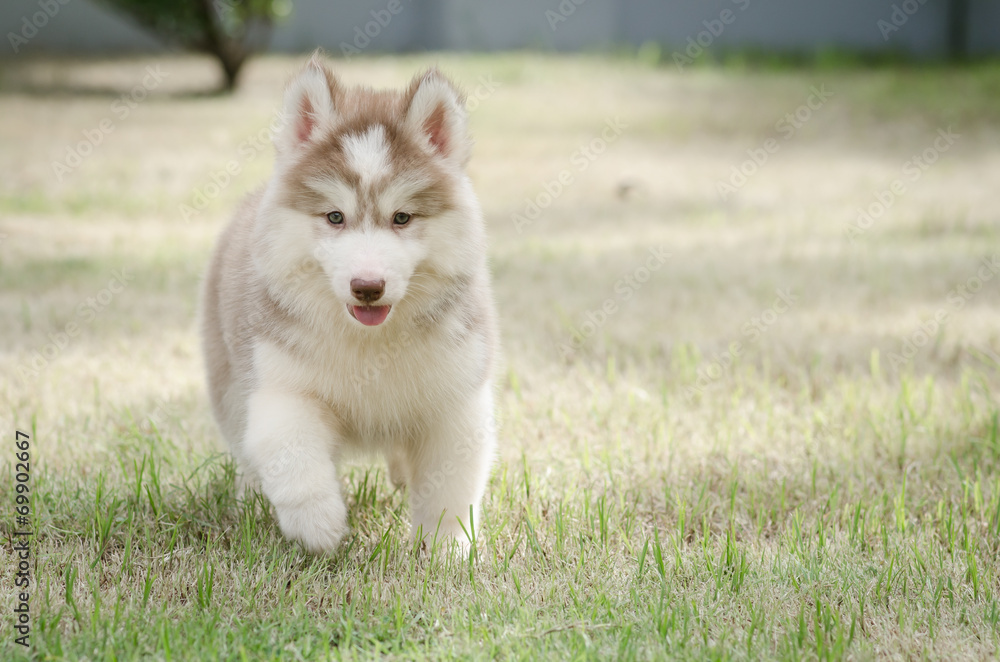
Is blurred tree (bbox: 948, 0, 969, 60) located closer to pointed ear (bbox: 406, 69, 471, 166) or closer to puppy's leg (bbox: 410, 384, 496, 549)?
pointed ear (bbox: 406, 69, 471, 166)

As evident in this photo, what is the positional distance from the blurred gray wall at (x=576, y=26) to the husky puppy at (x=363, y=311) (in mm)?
12789

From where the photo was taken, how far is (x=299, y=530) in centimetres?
257

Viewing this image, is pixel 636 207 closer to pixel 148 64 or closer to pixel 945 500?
pixel 945 500

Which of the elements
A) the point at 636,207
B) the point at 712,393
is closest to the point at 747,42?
the point at 636,207

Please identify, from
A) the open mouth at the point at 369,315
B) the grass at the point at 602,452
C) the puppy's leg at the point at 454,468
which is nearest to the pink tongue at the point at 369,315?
the open mouth at the point at 369,315

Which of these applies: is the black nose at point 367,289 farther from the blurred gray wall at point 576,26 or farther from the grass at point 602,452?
the blurred gray wall at point 576,26

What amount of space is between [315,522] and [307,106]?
121 centimetres

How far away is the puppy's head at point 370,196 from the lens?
99.9 inches

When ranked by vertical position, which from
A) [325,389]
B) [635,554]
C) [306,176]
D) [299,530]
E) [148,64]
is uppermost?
[148,64]

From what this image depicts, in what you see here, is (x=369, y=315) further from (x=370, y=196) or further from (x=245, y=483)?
(x=245, y=483)

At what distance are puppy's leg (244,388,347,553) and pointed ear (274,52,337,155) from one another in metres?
0.76

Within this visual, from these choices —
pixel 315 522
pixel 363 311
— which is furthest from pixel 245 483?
pixel 363 311

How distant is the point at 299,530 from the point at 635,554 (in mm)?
1016

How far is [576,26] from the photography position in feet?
52.2
